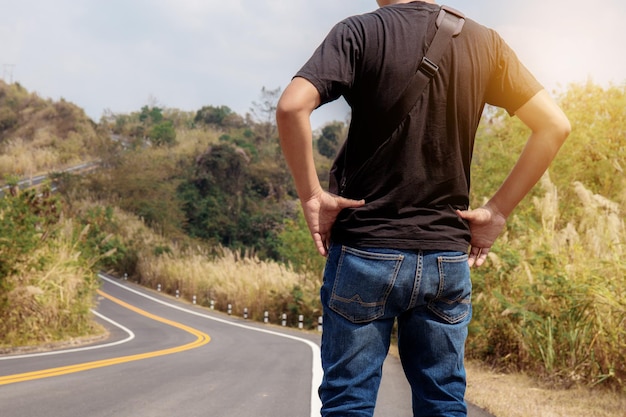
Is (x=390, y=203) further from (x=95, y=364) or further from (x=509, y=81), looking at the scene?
(x=95, y=364)

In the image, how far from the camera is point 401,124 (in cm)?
245

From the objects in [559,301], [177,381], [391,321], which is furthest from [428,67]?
[559,301]

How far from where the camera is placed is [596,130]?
1952cm

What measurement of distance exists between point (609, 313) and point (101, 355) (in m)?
8.50

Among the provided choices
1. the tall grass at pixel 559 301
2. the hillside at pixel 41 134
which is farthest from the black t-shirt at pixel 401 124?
the hillside at pixel 41 134

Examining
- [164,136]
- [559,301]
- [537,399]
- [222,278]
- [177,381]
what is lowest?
[222,278]

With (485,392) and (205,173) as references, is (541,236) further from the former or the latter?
(205,173)

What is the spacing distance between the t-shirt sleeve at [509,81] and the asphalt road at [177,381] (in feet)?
14.3

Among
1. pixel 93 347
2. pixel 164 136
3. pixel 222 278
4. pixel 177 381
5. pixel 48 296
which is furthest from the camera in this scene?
pixel 164 136

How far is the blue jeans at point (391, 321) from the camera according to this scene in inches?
94.3

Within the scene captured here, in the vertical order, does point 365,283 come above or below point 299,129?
below

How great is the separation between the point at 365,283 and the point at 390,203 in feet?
0.90

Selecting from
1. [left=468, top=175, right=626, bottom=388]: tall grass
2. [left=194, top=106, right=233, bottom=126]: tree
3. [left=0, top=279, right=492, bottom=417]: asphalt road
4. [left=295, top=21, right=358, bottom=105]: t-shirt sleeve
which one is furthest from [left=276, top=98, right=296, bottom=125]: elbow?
[left=194, top=106, right=233, bottom=126]: tree

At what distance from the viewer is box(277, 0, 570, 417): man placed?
240cm
